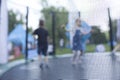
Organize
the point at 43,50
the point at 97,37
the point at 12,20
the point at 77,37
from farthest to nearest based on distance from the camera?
the point at 97,37 < the point at 12,20 < the point at 77,37 < the point at 43,50

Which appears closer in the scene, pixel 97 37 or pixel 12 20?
pixel 12 20

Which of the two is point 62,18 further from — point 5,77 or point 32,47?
point 5,77

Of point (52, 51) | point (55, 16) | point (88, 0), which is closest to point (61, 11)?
point (55, 16)

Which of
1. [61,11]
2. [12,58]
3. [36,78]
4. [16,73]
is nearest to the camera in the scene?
[36,78]

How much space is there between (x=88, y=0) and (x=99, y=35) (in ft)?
16.9

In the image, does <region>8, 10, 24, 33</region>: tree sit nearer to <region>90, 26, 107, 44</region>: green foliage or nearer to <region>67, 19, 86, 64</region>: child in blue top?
<region>67, 19, 86, 64</region>: child in blue top

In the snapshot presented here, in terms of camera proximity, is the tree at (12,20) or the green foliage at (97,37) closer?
the tree at (12,20)

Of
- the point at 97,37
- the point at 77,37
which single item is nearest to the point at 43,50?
the point at 77,37

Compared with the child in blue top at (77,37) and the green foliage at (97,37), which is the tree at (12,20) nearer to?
the child in blue top at (77,37)

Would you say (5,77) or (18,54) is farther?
(18,54)

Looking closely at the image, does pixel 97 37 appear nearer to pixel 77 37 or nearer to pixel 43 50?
pixel 77 37

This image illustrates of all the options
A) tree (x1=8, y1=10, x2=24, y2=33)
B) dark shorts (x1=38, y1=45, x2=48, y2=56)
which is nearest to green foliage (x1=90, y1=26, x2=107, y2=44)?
tree (x1=8, y1=10, x2=24, y2=33)

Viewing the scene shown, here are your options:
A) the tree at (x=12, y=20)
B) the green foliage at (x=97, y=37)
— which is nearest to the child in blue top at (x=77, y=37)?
the tree at (x=12, y=20)

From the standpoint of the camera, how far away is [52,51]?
41.6 ft
